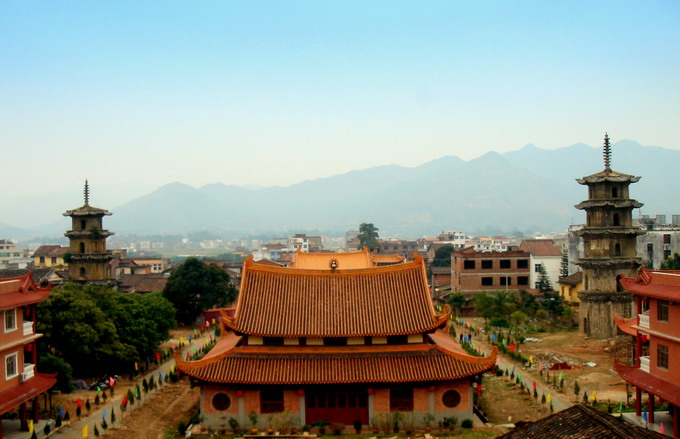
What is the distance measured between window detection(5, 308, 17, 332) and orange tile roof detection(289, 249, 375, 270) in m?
19.3

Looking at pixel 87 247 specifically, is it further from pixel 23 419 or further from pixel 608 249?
pixel 608 249

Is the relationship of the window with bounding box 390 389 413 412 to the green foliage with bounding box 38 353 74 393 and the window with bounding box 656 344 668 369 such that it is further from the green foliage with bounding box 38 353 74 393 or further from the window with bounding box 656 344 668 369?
the green foliage with bounding box 38 353 74 393

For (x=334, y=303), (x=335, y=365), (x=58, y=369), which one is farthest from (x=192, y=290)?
(x=335, y=365)

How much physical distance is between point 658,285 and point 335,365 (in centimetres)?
1398

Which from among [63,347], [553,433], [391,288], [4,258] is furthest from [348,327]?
[4,258]

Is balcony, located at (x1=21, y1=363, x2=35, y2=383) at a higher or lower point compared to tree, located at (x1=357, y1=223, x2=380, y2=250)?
lower

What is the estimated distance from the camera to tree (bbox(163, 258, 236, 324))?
207 ft

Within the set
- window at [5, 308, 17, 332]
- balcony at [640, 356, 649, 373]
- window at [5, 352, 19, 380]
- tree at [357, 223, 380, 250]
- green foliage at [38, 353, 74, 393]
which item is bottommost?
green foliage at [38, 353, 74, 393]

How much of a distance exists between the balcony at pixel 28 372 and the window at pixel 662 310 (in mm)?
25993

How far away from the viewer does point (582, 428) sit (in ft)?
55.6

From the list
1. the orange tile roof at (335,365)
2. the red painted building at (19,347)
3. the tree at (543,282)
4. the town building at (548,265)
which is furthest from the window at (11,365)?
the town building at (548,265)

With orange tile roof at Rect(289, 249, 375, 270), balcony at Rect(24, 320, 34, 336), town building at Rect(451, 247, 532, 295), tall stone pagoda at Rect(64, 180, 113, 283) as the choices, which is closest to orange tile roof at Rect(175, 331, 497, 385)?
balcony at Rect(24, 320, 34, 336)

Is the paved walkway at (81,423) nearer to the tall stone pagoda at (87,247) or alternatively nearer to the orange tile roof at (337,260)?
the orange tile roof at (337,260)

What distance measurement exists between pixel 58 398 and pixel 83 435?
22.7 feet
